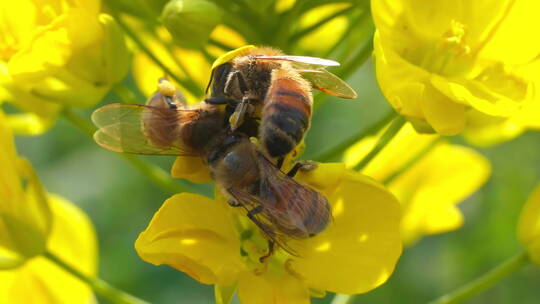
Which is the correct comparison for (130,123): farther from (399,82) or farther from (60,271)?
(60,271)

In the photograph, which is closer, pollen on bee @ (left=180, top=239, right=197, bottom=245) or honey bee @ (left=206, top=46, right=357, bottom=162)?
honey bee @ (left=206, top=46, right=357, bottom=162)

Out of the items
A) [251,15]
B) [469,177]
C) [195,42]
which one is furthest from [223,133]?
[469,177]

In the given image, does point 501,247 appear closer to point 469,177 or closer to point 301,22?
point 469,177

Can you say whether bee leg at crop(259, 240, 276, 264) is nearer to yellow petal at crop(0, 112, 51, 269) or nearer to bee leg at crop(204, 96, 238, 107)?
bee leg at crop(204, 96, 238, 107)

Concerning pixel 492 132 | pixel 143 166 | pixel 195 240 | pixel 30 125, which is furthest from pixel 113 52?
pixel 492 132

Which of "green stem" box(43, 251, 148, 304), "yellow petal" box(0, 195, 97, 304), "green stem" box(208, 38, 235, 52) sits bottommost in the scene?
"yellow petal" box(0, 195, 97, 304)

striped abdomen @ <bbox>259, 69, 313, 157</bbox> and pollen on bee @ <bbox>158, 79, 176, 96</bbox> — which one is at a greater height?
striped abdomen @ <bbox>259, 69, 313, 157</bbox>

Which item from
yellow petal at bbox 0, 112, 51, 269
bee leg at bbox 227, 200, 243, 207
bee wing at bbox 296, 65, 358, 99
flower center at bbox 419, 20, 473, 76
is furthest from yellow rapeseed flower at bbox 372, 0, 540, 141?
yellow petal at bbox 0, 112, 51, 269

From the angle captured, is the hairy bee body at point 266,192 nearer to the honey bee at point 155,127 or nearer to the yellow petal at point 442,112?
the honey bee at point 155,127
